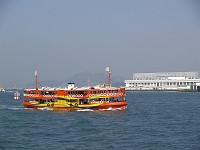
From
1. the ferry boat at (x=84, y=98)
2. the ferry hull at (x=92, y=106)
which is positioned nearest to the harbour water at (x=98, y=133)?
the ferry hull at (x=92, y=106)

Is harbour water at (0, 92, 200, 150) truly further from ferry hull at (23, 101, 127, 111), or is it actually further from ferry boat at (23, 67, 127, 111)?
ferry boat at (23, 67, 127, 111)

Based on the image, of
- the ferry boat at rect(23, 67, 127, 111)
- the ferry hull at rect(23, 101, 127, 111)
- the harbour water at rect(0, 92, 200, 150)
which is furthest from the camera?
the ferry hull at rect(23, 101, 127, 111)

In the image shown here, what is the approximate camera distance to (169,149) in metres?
36.8

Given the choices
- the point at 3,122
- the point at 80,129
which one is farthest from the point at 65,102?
the point at 80,129

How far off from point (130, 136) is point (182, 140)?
5577 mm

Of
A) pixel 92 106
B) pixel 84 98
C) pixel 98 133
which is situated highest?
pixel 84 98

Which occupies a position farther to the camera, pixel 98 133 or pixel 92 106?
pixel 92 106

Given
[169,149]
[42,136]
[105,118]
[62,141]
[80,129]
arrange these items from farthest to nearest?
1. [105,118]
2. [80,129]
3. [42,136]
4. [62,141]
5. [169,149]

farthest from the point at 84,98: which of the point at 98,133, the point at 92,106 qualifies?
the point at 98,133

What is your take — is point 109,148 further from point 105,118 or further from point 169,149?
point 105,118

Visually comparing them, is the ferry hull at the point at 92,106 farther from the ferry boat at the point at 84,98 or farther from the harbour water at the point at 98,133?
the harbour water at the point at 98,133

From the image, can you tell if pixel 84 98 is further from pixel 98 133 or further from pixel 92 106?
pixel 98 133

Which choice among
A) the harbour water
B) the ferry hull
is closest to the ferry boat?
the ferry hull

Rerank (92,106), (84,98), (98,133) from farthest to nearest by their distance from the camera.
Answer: (92,106) < (84,98) < (98,133)
